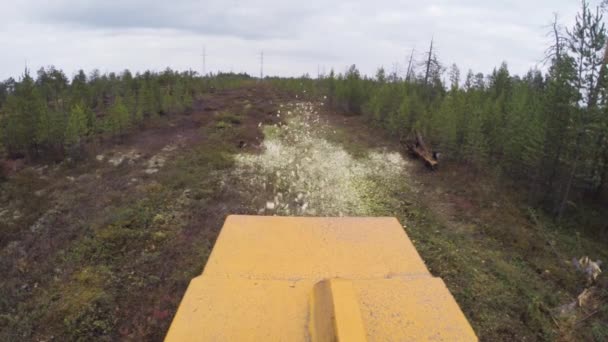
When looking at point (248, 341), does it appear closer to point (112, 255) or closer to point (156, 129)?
point (112, 255)

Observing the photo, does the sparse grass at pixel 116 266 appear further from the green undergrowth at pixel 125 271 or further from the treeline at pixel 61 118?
the treeline at pixel 61 118

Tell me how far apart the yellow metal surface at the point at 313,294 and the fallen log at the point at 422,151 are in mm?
11616

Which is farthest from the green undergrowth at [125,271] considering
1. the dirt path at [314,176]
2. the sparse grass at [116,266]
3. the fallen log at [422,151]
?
the fallen log at [422,151]

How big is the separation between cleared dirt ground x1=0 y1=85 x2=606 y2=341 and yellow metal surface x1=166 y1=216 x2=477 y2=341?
13.6 feet

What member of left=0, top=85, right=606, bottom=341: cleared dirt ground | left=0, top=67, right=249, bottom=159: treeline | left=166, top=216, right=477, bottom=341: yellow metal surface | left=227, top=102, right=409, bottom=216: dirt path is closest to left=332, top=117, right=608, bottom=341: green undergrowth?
left=0, top=85, right=606, bottom=341: cleared dirt ground

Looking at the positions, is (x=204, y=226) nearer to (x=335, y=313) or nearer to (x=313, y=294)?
(x=313, y=294)


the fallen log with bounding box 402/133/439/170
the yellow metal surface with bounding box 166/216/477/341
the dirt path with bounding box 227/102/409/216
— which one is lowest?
the dirt path with bounding box 227/102/409/216

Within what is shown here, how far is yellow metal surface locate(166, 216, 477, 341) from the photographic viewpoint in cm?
132

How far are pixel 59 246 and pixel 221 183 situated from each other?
4491 mm

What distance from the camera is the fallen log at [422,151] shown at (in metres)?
12.9

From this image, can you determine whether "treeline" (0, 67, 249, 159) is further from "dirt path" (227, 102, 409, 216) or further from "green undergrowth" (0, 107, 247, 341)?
"dirt path" (227, 102, 409, 216)

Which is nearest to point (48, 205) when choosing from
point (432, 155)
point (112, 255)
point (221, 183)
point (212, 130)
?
point (112, 255)

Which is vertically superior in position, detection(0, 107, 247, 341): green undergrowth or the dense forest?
the dense forest

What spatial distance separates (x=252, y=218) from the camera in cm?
230
